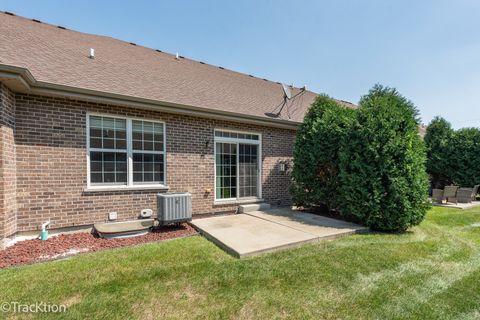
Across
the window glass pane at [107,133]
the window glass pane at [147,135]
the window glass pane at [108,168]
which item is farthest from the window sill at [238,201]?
the window glass pane at [107,133]

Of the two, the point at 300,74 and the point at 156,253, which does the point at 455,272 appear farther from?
the point at 300,74

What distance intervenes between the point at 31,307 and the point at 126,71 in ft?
21.1

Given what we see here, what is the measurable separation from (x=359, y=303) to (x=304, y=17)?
29.3ft

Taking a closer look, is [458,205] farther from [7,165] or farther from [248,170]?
[7,165]

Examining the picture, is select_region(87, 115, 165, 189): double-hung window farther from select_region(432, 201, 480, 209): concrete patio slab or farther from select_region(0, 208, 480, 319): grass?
select_region(432, 201, 480, 209): concrete patio slab

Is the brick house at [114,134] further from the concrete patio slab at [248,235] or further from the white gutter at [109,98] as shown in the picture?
the concrete patio slab at [248,235]

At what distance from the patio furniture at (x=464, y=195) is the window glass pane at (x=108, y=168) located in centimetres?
1458

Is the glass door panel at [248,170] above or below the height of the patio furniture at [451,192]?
above

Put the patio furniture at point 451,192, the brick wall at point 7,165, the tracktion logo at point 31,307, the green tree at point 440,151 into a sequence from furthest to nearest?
the green tree at point 440,151 → the patio furniture at point 451,192 → the brick wall at point 7,165 → the tracktion logo at point 31,307

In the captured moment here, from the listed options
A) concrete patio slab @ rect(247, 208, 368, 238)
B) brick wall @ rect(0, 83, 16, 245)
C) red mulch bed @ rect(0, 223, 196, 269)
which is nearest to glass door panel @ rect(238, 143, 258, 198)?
concrete patio slab @ rect(247, 208, 368, 238)

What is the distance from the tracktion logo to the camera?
2.74 metres

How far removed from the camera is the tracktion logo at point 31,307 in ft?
8.98

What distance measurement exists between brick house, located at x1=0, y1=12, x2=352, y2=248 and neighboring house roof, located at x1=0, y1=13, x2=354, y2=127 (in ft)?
0.16

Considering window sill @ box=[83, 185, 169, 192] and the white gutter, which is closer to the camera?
the white gutter
